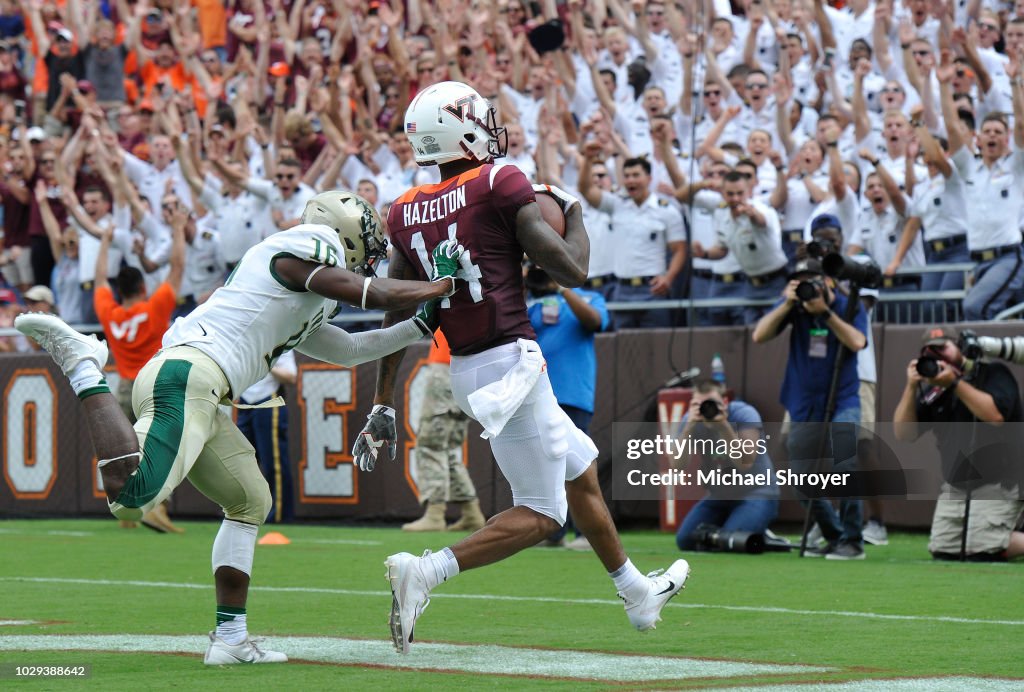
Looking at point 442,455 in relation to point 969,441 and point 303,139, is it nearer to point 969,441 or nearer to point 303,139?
point 969,441

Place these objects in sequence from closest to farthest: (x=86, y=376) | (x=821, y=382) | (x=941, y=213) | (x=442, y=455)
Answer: (x=86, y=376) → (x=821, y=382) → (x=941, y=213) → (x=442, y=455)

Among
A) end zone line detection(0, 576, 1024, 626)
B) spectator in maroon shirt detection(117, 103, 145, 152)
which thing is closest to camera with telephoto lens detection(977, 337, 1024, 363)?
end zone line detection(0, 576, 1024, 626)

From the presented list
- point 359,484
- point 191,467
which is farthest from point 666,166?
point 191,467

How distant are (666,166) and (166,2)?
10.1 metres

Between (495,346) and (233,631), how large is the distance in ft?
4.91

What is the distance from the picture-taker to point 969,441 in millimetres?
10516

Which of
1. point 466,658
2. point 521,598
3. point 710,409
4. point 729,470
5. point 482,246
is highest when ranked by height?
point 482,246

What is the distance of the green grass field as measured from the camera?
582 centimetres

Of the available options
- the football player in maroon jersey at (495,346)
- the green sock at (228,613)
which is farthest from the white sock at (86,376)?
the football player in maroon jersey at (495,346)

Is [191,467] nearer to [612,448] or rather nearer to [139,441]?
[139,441]

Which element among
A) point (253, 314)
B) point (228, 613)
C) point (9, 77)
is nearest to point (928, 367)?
point (253, 314)

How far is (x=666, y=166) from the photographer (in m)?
14.6

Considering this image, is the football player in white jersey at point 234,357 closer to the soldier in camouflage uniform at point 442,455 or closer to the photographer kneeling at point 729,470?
the photographer kneeling at point 729,470

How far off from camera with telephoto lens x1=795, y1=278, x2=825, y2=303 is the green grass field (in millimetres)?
1759
